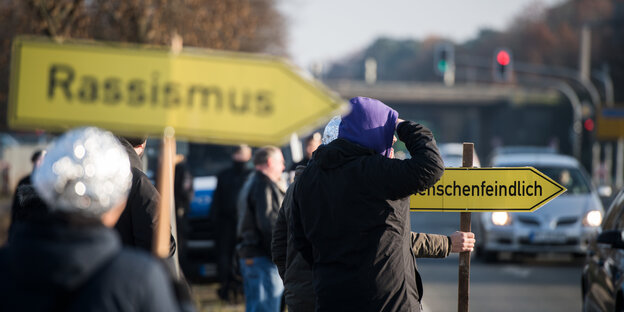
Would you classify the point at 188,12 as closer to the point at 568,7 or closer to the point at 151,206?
the point at 151,206

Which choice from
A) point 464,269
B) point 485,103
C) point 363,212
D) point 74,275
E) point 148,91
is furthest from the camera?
point 485,103

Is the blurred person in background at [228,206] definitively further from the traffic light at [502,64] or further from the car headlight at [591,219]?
the traffic light at [502,64]

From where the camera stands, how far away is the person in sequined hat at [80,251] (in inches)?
98.6

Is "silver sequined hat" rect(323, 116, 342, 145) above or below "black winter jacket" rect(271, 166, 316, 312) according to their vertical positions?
above

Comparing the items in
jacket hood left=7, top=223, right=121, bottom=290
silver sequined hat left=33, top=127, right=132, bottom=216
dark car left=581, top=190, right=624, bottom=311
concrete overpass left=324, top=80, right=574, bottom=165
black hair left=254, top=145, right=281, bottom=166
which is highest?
concrete overpass left=324, top=80, right=574, bottom=165

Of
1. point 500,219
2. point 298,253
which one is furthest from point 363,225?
point 500,219

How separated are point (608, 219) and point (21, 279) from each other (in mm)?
6041

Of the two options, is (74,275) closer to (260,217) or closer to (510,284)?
(260,217)

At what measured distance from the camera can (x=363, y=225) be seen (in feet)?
14.1

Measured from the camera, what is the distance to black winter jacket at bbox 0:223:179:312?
2500 mm

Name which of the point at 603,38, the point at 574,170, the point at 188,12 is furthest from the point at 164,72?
the point at 603,38

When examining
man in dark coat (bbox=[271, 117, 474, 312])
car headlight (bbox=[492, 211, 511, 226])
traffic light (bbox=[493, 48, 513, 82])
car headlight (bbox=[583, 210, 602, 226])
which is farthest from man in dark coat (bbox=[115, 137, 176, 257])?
traffic light (bbox=[493, 48, 513, 82])

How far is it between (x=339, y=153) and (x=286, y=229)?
1.07m

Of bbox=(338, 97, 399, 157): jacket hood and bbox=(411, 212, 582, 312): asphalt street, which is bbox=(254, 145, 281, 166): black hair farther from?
bbox=(411, 212, 582, 312): asphalt street
